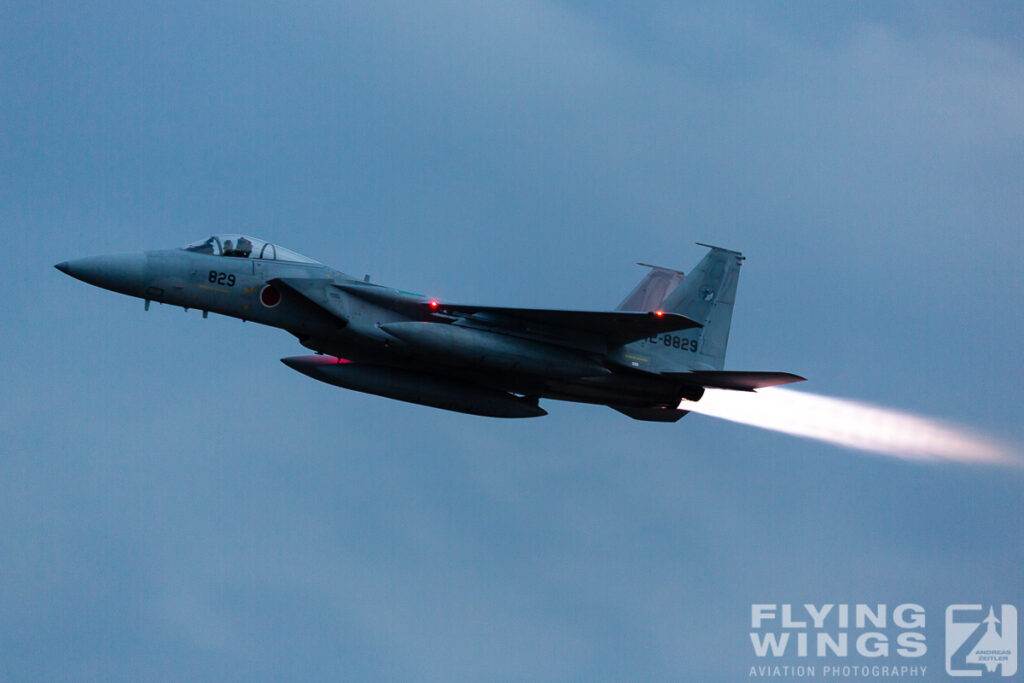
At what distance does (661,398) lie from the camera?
1067 inches

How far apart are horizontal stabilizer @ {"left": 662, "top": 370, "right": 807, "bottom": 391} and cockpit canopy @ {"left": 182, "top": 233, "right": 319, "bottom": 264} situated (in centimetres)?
764

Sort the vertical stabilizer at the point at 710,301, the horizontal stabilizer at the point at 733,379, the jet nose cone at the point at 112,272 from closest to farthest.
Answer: the jet nose cone at the point at 112,272, the horizontal stabilizer at the point at 733,379, the vertical stabilizer at the point at 710,301

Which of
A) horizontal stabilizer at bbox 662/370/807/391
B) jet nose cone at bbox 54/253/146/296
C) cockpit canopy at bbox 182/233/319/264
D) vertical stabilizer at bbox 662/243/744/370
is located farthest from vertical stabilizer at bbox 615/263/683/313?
jet nose cone at bbox 54/253/146/296

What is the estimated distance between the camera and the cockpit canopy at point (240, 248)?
24922mm

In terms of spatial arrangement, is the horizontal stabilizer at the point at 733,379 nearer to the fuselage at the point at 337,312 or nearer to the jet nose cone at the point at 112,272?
the fuselage at the point at 337,312

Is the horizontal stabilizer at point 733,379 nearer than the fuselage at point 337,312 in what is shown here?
No

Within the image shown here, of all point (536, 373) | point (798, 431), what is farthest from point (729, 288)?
point (536, 373)

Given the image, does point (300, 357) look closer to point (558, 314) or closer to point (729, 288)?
point (558, 314)

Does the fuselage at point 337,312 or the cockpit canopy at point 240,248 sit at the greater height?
the cockpit canopy at point 240,248

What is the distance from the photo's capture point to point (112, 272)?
24188mm

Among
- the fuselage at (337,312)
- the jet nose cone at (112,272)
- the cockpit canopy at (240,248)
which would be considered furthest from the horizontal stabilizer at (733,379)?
the jet nose cone at (112,272)

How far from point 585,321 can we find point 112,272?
854 centimetres

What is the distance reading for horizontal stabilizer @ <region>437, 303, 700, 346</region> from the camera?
81.1ft

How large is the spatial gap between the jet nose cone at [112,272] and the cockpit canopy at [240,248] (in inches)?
41.3
